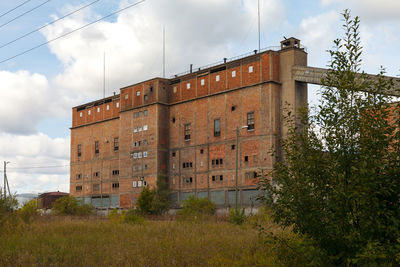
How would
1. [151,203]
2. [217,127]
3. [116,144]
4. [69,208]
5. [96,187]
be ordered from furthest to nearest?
[96,187]
[116,144]
[69,208]
[217,127]
[151,203]

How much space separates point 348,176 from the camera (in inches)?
349

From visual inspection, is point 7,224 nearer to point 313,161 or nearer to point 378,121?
point 313,161

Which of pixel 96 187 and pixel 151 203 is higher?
pixel 96 187

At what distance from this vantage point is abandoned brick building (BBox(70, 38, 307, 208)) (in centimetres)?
4962

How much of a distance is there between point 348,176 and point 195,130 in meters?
48.0

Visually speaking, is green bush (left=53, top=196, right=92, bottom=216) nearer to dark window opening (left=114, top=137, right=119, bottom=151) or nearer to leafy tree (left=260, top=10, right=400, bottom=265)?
dark window opening (left=114, top=137, right=119, bottom=151)

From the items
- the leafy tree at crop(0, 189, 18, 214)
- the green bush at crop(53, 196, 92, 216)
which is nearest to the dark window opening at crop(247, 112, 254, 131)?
the green bush at crop(53, 196, 92, 216)

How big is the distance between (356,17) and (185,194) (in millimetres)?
49357

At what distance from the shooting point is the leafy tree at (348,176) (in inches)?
330

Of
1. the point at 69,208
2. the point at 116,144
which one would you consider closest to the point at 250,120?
the point at 69,208

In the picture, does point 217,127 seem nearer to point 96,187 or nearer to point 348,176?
point 96,187

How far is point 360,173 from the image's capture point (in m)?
8.25

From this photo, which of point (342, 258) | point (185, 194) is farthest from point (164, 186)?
point (342, 258)

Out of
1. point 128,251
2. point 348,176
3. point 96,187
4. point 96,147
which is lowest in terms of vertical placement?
point 96,187
